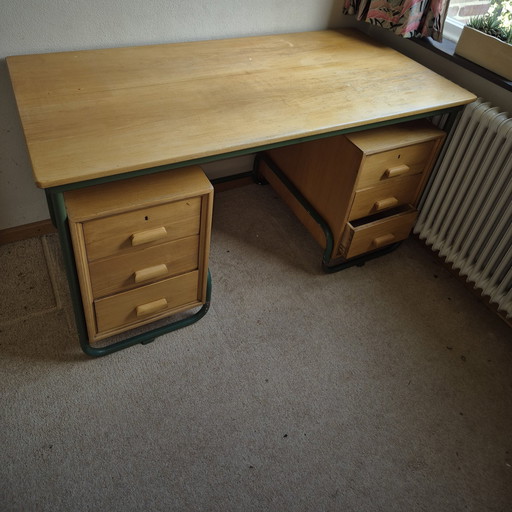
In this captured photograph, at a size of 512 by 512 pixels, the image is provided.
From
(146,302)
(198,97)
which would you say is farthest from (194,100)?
(146,302)

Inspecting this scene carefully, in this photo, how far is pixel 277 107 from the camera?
4.82 ft

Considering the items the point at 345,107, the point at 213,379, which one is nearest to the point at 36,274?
the point at 213,379

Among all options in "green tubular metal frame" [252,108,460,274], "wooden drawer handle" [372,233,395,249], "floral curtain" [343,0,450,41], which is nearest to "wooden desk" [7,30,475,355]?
"floral curtain" [343,0,450,41]

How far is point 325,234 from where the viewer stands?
194cm

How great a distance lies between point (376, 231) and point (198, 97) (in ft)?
2.99

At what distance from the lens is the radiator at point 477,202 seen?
1676 mm

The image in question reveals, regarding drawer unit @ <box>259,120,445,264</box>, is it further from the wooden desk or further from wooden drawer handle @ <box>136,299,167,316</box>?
wooden drawer handle @ <box>136,299,167,316</box>

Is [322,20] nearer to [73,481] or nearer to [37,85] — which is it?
[37,85]

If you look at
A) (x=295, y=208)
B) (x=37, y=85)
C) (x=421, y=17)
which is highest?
(x=421, y=17)

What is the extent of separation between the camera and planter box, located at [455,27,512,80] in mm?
1681

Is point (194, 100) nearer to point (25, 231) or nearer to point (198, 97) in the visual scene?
point (198, 97)

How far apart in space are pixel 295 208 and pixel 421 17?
0.92 metres

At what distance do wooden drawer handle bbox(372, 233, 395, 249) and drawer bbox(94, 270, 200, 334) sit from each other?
0.79 meters

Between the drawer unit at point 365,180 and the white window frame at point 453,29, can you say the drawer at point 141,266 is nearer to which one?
the drawer unit at point 365,180
